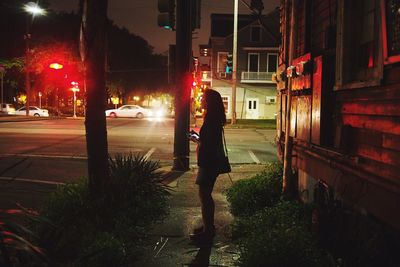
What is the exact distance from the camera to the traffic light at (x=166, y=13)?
368 inches

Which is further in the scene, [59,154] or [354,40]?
[59,154]

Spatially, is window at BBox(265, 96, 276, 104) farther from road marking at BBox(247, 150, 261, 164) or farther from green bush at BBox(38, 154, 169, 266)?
green bush at BBox(38, 154, 169, 266)

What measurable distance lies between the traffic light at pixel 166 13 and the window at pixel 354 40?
15.9 feet

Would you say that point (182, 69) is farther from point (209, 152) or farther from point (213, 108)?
point (209, 152)

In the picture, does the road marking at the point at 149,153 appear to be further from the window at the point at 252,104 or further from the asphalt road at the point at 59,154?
the window at the point at 252,104

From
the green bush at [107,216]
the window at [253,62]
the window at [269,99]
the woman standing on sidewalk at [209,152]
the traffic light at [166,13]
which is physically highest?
the window at [253,62]

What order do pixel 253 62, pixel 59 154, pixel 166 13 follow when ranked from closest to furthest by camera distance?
pixel 166 13, pixel 59 154, pixel 253 62

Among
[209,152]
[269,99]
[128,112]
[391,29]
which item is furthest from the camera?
[269,99]

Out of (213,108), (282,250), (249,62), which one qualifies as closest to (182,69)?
(213,108)

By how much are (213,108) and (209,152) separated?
1.79 ft

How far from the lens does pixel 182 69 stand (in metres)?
10.3

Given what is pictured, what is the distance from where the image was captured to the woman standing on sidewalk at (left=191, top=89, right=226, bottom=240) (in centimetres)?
562

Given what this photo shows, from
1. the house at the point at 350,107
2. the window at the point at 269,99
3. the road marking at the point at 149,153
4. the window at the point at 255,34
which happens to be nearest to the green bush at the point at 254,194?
the house at the point at 350,107

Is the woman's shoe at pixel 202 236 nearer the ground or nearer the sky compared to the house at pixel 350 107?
nearer the ground
